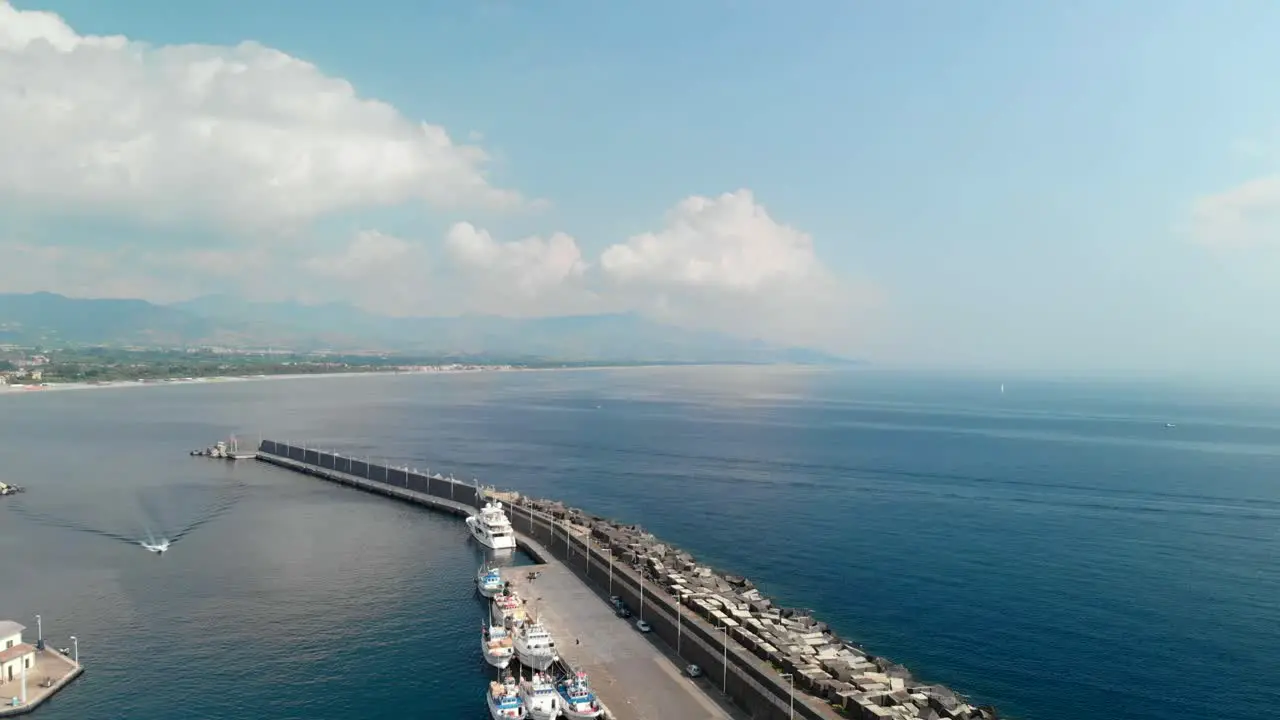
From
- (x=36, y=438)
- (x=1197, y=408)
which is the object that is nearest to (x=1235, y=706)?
(x=36, y=438)

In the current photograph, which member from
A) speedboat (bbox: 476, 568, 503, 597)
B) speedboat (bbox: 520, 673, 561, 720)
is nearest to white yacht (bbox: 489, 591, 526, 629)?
speedboat (bbox: 476, 568, 503, 597)

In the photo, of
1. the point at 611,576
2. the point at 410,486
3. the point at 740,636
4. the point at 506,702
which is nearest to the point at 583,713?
the point at 506,702

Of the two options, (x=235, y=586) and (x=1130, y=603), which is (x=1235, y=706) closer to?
→ (x=1130, y=603)

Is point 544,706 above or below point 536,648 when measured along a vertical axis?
below

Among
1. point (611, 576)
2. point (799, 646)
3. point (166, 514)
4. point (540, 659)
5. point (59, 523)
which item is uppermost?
point (611, 576)

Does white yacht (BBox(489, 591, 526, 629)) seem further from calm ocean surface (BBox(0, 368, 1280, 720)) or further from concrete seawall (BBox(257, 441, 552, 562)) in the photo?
concrete seawall (BBox(257, 441, 552, 562))

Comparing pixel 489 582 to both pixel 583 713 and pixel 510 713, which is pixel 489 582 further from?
pixel 583 713

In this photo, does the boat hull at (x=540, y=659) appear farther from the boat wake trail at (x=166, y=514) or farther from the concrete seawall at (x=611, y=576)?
the boat wake trail at (x=166, y=514)
